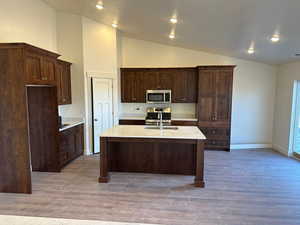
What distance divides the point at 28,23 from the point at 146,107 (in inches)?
151

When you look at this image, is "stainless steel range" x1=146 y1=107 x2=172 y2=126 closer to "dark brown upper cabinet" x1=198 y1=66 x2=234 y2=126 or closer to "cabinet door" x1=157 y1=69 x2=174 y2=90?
"cabinet door" x1=157 y1=69 x2=174 y2=90

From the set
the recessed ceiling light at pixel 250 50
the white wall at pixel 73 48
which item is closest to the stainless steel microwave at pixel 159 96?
the white wall at pixel 73 48

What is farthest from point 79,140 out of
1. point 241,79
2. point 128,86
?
point 241,79

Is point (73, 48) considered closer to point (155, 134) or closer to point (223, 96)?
point (155, 134)

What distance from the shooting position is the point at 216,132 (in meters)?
6.03

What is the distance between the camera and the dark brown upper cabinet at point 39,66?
3.37 metres

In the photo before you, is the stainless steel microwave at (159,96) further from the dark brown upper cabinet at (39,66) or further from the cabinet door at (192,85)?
the dark brown upper cabinet at (39,66)

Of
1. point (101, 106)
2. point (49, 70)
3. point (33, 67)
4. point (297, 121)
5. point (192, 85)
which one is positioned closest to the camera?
point (33, 67)

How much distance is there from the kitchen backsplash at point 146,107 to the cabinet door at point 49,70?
2866 millimetres

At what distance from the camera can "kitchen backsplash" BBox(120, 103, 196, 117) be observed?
6664 mm

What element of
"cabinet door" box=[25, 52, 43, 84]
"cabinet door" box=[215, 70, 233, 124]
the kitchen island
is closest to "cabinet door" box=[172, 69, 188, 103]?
"cabinet door" box=[215, 70, 233, 124]

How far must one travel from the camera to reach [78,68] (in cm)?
539

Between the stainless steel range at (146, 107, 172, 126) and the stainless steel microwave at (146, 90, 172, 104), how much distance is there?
308 millimetres

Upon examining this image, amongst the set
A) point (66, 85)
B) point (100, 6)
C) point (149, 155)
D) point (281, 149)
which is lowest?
point (281, 149)
